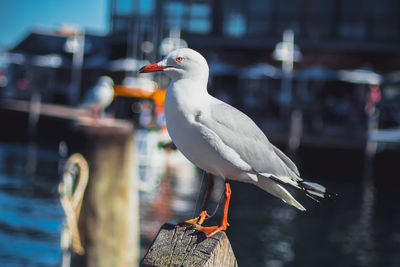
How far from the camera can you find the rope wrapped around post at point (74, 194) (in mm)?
5559

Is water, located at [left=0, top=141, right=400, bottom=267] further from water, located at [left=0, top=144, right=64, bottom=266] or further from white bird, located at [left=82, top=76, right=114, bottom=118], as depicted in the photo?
white bird, located at [left=82, top=76, right=114, bottom=118]

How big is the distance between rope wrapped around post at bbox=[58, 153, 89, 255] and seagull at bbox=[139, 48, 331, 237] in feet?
11.0

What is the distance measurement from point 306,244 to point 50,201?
6454 mm

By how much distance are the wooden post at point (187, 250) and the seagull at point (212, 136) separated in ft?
0.17

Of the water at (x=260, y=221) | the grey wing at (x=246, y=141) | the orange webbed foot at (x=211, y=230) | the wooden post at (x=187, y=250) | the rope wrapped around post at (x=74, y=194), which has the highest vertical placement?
the grey wing at (x=246, y=141)

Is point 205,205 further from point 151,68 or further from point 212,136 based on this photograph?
point 151,68

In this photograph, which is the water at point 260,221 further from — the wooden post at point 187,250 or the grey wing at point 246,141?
the grey wing at point 246,141

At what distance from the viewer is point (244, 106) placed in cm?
2803

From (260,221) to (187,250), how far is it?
1110 centimetres

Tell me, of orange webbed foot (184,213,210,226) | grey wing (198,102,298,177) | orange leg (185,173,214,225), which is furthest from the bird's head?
orange webbed foot (184,213,210,226)

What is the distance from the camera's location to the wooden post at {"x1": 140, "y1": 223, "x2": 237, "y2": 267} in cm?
214

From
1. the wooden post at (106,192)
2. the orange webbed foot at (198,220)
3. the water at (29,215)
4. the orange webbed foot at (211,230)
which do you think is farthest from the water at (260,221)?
the orange webbed foot at (211,230)

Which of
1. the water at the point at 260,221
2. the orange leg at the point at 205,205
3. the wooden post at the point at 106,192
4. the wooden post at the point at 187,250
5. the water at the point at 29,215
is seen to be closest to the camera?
the wooden post at the point at 187,250

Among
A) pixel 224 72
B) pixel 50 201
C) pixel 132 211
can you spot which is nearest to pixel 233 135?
pixel 132 211
